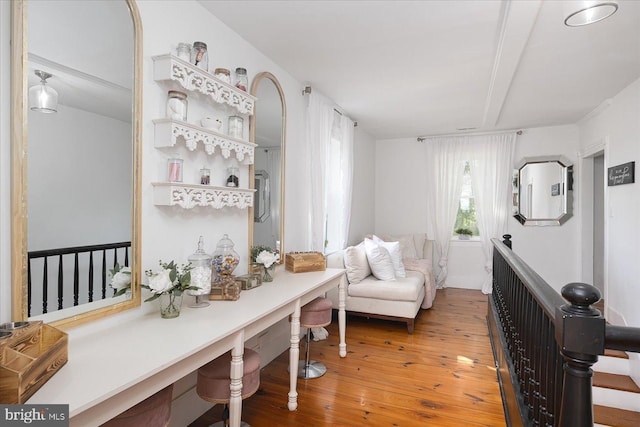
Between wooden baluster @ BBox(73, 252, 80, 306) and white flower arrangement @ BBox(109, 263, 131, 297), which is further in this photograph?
white flower arrangement @ BBox(109, 263, 131, 297)

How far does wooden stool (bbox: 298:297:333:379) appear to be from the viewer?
2.70 m

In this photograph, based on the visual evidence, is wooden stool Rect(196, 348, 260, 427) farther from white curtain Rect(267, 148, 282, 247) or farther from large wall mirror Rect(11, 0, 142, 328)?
white curtain Rect(267, 148, 282, 247)

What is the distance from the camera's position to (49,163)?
4.45 ft

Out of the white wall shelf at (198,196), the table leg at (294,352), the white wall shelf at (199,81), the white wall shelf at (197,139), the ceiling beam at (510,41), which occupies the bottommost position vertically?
the table leg at (294,352)

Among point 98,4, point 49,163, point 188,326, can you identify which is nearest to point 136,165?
Result: point 49,163

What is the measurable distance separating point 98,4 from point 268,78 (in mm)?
1431

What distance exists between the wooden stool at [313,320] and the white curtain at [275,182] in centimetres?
60

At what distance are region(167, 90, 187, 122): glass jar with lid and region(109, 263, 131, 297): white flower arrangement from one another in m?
0.80

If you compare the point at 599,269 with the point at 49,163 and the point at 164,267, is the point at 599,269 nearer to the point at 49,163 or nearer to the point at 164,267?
the point at 164,267

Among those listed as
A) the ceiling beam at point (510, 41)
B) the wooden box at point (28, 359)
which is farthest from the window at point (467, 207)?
the wooden box at point (28, 359)

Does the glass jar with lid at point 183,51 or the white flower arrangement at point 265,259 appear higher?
the glass jar with lid at point 183,51

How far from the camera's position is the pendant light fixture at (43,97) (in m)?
1.30

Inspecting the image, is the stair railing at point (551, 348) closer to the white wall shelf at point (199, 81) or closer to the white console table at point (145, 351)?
the white console table at point (145, 351)

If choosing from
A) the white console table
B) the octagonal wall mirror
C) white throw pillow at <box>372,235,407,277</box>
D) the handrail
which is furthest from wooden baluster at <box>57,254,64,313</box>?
the octagonal wall mirror
